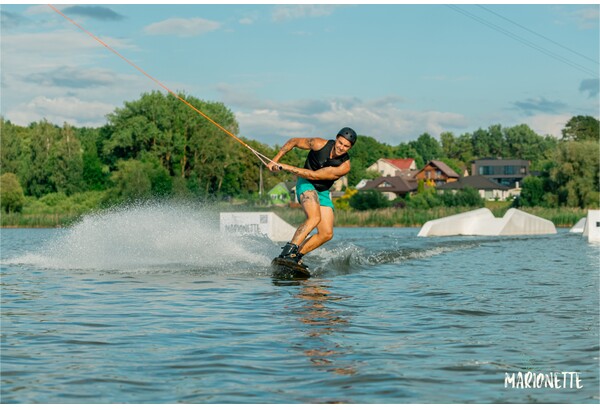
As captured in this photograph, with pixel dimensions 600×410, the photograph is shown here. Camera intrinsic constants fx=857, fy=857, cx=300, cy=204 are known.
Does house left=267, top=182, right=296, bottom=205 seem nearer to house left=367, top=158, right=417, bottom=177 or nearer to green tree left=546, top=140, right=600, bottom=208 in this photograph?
house left=367, top=158, right=417, bottom=177

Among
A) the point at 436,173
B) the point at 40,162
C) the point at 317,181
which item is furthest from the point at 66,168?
the point at 436,173

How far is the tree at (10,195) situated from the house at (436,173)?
96.3 meters

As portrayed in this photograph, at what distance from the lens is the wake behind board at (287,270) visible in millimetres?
12781

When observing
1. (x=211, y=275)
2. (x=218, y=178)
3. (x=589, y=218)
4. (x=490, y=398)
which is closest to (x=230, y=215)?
(x=589, y=218)

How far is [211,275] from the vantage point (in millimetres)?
13305

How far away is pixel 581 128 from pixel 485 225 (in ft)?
337

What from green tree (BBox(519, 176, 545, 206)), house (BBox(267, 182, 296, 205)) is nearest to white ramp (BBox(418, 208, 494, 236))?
green tree (BBox(519, 176, 545, 206))

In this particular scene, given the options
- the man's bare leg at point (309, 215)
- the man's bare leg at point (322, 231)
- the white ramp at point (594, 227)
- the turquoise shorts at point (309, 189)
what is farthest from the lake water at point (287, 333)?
the white ramp at point (594, 227)

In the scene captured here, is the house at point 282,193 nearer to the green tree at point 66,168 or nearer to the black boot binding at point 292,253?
the green tree at point 66,168

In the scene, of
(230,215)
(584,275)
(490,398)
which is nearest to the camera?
(490,398)

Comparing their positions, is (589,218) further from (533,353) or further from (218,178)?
(218,178)

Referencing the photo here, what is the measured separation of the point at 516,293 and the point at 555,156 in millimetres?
69734

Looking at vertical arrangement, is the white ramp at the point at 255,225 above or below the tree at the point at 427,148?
below

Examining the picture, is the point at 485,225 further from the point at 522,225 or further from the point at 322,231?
the point at 322,231
